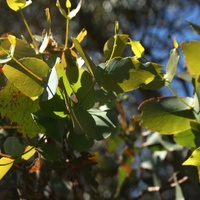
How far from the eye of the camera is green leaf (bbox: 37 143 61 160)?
61cm

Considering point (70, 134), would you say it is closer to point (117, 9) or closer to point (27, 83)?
point (27, 83)

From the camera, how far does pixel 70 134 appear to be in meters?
0.61

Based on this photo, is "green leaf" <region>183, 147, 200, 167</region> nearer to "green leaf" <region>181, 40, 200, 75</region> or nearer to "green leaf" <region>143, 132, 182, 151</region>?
"green leaf" <region>181, 40, 200, 75</region>

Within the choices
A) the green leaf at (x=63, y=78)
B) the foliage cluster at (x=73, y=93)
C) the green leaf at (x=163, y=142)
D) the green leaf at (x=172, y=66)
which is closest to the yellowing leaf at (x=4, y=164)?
the foliage cluster at (x=73, y=93)

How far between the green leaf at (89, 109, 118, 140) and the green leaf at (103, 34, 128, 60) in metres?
0.08

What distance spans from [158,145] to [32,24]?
140 cm

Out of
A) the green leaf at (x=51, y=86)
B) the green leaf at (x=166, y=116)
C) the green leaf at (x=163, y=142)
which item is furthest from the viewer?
the green leaf at (x=163, y=142)

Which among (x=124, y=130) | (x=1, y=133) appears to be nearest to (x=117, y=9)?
(x=124, y=130)

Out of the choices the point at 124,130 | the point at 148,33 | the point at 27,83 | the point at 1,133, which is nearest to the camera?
the point at 27,83

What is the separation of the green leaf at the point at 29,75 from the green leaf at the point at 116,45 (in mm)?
81

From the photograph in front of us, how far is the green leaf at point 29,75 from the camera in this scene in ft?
1.81

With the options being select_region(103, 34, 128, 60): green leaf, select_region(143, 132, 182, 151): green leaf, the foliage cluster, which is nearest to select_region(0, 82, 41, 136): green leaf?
the foliage cluster

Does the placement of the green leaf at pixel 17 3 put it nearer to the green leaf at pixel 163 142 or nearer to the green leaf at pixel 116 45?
the green leaf at pixel 116 45

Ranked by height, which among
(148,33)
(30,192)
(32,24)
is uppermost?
(30,192)
